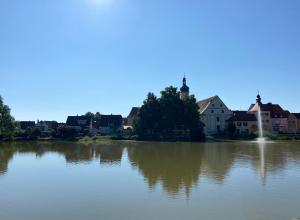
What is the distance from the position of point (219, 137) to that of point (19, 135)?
41.7 meters

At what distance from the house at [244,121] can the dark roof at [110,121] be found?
31.0 m

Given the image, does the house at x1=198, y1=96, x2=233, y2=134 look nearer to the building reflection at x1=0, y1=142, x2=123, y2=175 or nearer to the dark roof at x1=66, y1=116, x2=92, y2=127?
the dark roof at x1=66, y1=116, x2=92, y2=127

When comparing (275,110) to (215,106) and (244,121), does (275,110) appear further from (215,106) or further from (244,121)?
(215,106)

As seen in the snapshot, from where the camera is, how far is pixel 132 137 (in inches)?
2864

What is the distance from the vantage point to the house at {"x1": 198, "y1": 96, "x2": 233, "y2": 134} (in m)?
83.6

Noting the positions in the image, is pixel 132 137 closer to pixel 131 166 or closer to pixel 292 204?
pixel 131 166

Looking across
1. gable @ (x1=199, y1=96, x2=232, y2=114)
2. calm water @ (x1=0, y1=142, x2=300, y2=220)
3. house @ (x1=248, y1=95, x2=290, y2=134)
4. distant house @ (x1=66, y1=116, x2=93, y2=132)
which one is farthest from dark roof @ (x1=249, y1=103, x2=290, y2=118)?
calm water @ (x1=0, y1=142, x2=300, y2=220)

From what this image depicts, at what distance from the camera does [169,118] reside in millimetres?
69000

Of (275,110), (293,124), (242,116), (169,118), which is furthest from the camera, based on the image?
(275,110)

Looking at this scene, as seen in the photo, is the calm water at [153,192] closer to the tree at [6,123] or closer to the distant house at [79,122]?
the tree at [6,123]

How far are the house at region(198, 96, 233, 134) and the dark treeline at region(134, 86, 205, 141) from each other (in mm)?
12062

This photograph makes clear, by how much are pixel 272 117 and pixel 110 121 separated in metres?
41.7

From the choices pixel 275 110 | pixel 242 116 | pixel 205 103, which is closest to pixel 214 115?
pixel 205 103

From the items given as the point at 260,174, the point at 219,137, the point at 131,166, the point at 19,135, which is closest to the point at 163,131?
the point at 219,137
